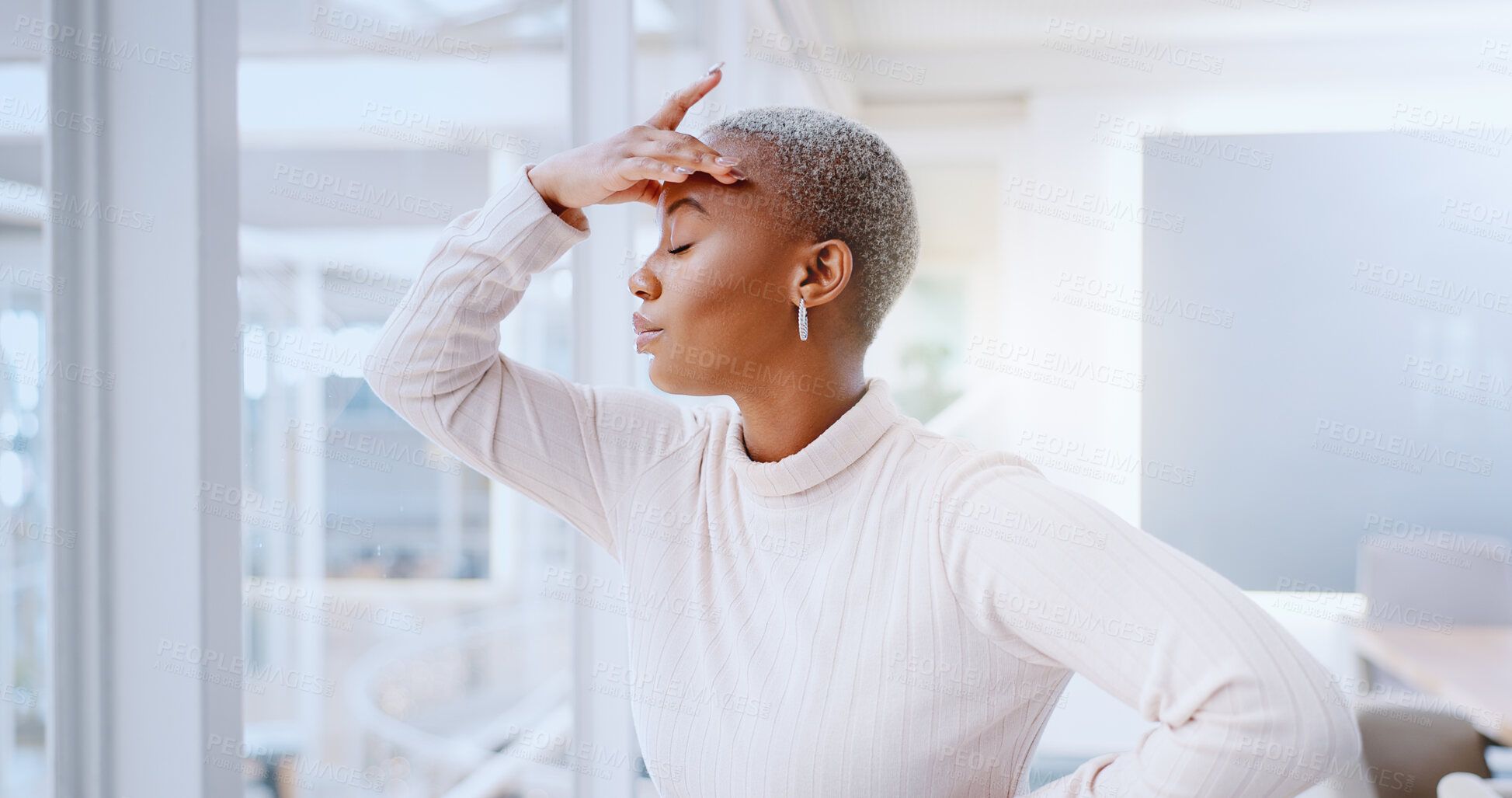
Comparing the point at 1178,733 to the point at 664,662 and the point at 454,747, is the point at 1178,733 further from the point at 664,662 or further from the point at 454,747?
the point at 454,747

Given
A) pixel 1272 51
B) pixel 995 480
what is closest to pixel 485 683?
pixel 995 480

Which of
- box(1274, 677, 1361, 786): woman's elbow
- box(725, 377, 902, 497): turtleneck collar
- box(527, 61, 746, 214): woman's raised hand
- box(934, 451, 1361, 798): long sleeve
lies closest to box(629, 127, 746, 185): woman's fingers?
box(527, 61, 746, 214): woman's raised hand

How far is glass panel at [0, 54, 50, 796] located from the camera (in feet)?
2.47

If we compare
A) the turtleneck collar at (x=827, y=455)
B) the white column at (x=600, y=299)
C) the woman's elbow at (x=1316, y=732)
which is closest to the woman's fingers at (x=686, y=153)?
the turtleneck collar at (x=827, y=455)

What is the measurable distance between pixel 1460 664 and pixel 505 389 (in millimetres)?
2525

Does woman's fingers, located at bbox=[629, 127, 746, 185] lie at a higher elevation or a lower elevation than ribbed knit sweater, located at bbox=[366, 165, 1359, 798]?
higher

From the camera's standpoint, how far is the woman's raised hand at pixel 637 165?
0.85 metres

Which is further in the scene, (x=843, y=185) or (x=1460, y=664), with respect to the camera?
(x=1460, y=664)

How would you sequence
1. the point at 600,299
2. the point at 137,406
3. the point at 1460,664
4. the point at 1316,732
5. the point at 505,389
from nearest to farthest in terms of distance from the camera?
the point at 1316,732, the point at 137,406, the point at 505,389, the point at 600,299, the point at 1460,664

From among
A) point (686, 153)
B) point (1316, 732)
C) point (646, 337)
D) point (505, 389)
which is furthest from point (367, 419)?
point (1316, 732)

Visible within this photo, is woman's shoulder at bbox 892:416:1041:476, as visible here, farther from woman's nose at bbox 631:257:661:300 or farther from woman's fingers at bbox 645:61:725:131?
woman's fingers at bbox 645:61:725:131

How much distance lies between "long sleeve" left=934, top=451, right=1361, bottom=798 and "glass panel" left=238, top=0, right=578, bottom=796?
693 mm

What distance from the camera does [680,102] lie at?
895 millimetres

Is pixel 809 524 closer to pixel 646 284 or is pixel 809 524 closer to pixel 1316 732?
pixel 646 284
